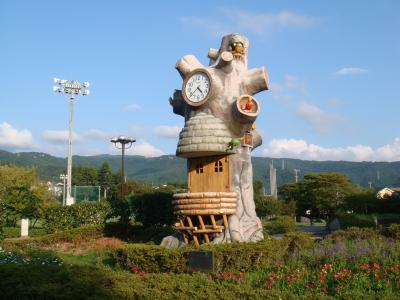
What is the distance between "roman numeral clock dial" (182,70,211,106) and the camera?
49.1ft

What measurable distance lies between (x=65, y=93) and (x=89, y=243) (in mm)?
19161

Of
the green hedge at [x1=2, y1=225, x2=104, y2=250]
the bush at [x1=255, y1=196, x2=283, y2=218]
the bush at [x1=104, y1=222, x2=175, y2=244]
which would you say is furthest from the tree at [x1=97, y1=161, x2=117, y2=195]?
the green hedge at [x1=2, y1=225, x2=104, y2=250]

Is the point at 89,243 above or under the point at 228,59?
under

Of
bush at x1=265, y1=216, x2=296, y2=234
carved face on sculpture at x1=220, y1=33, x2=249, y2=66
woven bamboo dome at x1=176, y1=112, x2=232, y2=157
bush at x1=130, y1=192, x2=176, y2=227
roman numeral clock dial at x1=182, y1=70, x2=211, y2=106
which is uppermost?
carved face on sculpture at x1=220, y1=33, x2=249, y2=66

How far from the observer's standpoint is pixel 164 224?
22.1 metres

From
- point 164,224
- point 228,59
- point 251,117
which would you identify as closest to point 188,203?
point 251,117

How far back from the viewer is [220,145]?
14.4 meters

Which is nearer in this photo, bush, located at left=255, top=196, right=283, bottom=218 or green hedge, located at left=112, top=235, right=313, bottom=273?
green hedge, located at left=112, top=235, right=313, bottom=273

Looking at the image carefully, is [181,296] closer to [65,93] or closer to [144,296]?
[144,296]

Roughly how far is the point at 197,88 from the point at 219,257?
6.14 meters

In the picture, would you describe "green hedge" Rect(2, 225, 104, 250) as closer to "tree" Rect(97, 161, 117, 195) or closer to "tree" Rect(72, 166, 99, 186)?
"tree" Rect(97, 161, 117, 195)

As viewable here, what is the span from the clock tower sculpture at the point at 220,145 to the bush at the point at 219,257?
2606 millimetres

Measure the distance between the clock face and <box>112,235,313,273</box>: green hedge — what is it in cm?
524

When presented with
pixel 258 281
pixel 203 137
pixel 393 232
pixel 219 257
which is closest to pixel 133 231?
pixel 203 137
